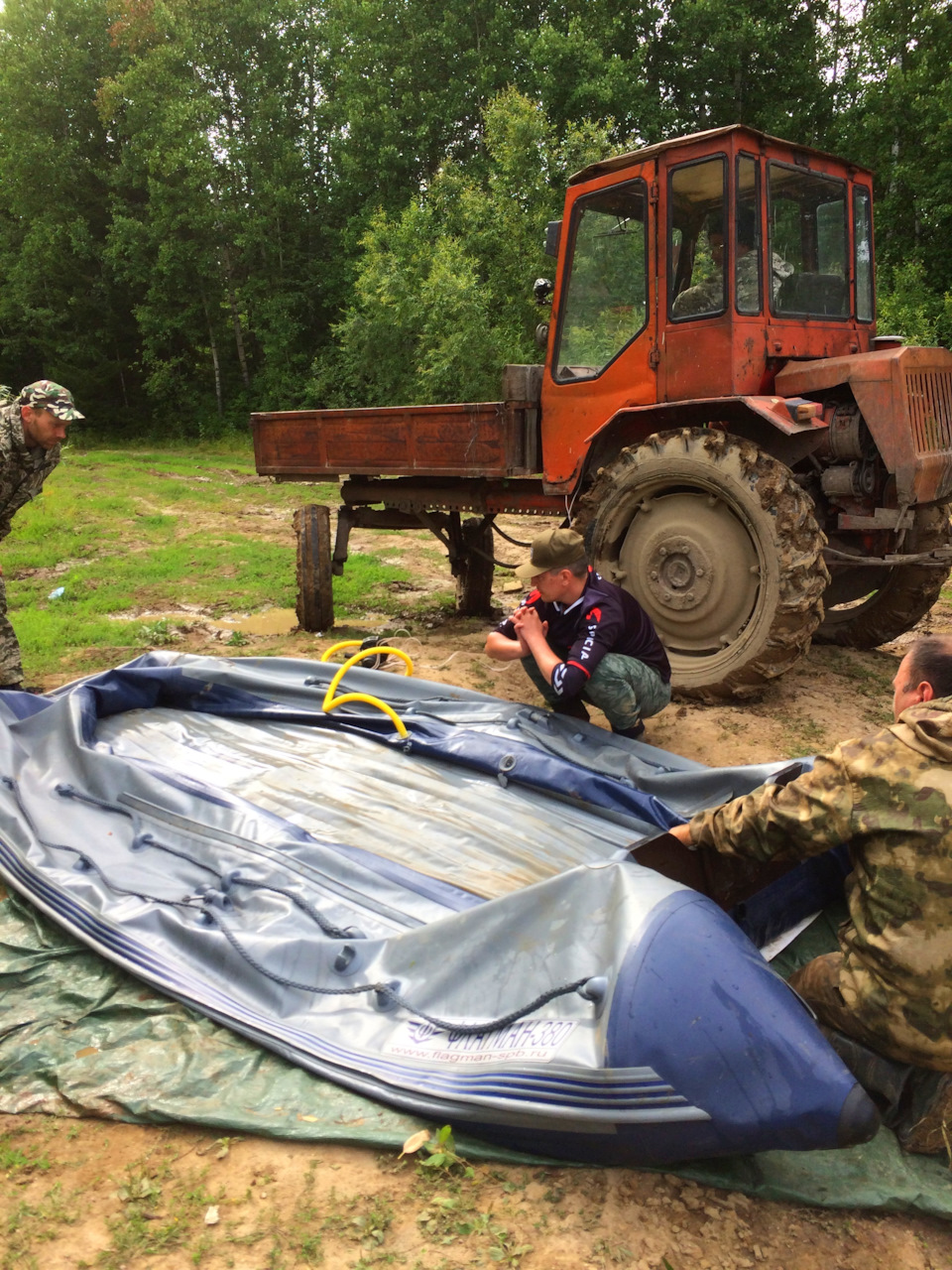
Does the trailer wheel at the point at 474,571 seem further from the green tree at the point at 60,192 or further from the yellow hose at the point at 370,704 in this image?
the green tree at the point at 60,192

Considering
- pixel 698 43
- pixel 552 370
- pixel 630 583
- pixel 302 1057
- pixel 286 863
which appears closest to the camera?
pixel 302 1057

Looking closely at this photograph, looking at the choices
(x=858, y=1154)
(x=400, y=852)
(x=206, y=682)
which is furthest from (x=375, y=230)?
(x=858, y=1154)

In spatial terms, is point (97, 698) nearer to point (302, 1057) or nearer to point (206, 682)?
point (206, 682)

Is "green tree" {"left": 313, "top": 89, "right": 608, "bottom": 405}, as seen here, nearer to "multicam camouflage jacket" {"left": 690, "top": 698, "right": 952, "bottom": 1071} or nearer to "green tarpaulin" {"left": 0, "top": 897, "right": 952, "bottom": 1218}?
"green tarpaulin" {"left": 0, "top": 897, "right": 952, "bottom": 1218}

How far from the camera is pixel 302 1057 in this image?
2.39 m

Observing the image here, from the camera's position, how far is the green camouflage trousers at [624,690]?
4125mm

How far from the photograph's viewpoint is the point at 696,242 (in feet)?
17.6

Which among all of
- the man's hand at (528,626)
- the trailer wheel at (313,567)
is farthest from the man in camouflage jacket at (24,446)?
the man's hand at (528,626)

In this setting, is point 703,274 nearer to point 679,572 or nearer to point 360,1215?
point 679,572

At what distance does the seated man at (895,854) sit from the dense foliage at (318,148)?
15952 mm

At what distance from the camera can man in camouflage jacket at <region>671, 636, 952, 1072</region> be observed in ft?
6.70

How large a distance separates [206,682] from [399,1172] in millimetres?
2971

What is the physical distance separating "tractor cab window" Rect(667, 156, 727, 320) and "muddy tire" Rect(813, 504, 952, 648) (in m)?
1.87

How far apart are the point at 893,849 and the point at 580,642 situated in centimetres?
210
